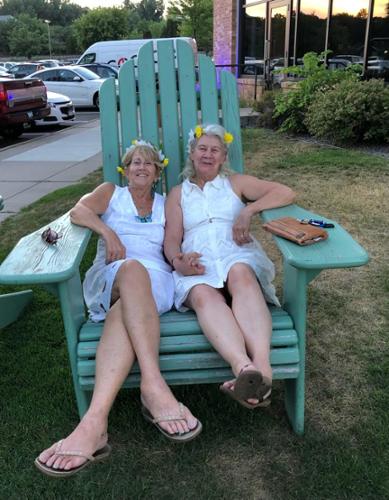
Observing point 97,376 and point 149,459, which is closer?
point 97,376

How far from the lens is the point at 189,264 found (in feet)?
7.84

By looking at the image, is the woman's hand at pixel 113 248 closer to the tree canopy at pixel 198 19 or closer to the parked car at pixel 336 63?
the parked car at pixel 336 63

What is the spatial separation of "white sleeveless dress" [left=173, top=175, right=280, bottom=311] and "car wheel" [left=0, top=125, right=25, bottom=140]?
329 inches

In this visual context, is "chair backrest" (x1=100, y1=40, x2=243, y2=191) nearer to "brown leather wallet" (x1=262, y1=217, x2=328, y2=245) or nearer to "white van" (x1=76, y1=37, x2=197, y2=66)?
"brown leather wallet" (x1=262, y1=217, x2=328, y2=245)

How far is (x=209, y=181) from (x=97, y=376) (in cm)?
127

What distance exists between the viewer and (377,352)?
9.10 ft

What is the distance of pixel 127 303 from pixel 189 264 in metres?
0.41

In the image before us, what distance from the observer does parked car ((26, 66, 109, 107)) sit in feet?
50.0

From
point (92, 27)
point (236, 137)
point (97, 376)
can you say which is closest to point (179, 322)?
point (97, 376)

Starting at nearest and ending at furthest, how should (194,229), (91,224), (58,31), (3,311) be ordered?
1. (91,224)
2. (194,229)
3. (3,311)
4. (58,31)

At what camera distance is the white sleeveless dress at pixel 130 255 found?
2.31 m

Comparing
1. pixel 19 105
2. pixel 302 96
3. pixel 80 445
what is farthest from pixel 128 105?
pixel 19 105

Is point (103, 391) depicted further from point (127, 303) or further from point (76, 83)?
point (76, 83)

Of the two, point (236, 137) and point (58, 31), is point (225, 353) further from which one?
point (58, 31)
